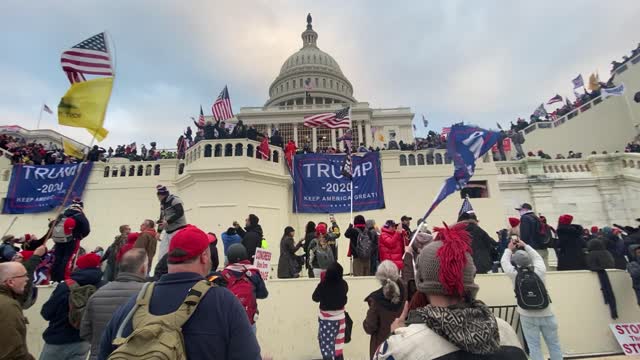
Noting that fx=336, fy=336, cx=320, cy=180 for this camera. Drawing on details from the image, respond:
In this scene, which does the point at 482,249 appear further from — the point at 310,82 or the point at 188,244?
the point at 310,82

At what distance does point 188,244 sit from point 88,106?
248 inches

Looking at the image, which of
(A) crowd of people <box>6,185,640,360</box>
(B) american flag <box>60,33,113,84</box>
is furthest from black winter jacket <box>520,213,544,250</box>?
(B) american flag <box>60,33,113,84</box>

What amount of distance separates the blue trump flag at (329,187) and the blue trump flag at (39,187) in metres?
10.1

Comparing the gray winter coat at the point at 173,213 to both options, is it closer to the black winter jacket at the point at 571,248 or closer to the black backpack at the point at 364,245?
the black backpack at the point at 364,245

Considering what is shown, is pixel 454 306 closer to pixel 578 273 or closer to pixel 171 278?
pixel 171 278

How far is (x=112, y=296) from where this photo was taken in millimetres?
3008

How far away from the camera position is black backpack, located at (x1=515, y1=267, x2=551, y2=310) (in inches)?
165

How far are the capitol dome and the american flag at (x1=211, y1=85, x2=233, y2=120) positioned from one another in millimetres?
36705

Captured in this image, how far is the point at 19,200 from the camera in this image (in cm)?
1553

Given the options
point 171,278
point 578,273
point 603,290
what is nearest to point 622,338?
point 603,290

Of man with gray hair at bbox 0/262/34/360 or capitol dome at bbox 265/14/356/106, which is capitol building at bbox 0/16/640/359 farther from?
capitol dome at bbox 265/14/356/106

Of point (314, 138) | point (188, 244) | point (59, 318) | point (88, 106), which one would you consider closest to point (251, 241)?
point (59, 318)

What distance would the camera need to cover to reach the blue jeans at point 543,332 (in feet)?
13.8

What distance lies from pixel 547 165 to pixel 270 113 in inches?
1316
